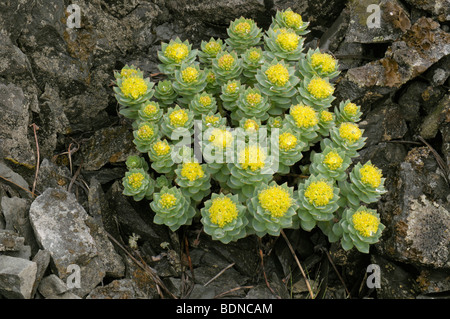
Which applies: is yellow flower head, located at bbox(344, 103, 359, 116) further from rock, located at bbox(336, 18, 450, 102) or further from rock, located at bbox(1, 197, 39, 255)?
rock, located at bbox(1, 197, 39, 255)

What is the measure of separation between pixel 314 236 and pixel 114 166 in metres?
1.96

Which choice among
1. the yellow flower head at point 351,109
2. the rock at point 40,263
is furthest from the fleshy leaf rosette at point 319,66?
the rock at point 40,263

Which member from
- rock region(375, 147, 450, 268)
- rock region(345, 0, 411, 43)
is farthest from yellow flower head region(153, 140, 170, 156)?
rock region(345, 0, 411, 43)

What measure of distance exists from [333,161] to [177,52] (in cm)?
156

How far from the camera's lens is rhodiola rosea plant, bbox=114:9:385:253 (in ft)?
10.8

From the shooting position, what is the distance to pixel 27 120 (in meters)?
3.78

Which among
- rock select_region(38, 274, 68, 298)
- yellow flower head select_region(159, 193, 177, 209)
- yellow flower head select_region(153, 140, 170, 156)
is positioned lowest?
rock select_region(38, 274, 68, 298)

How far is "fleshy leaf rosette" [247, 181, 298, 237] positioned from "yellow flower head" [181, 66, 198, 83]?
1053 mm

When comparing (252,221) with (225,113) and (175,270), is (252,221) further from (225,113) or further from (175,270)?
(225,113)

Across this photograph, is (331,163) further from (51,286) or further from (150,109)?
(51,286)

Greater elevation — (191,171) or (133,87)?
(133,87)

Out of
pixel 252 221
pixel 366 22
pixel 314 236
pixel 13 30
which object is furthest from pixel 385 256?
pixel 13 30

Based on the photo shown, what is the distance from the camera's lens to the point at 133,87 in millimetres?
3641

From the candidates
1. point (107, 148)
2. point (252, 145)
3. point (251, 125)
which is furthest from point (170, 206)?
point (107, 148)
